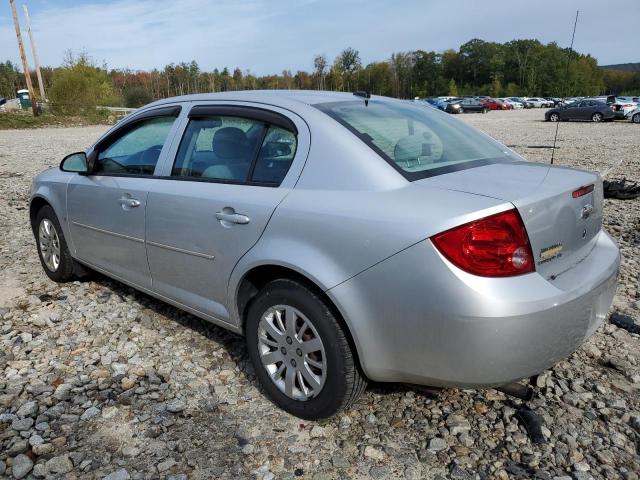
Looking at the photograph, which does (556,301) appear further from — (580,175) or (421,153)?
(421,153)

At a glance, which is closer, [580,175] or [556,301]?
[556,301]

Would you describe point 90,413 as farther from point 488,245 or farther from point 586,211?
point 586,211

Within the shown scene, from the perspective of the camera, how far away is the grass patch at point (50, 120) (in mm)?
31938

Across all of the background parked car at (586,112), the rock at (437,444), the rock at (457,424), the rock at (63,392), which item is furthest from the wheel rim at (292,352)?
the background parked car at (586,112)

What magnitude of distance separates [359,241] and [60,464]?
1710 mm

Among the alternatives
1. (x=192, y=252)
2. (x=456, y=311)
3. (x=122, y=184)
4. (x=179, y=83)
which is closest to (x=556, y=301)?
(x=456, y=311)

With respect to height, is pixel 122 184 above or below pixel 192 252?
above

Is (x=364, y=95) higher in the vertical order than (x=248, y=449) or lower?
higher

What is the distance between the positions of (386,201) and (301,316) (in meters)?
0.70

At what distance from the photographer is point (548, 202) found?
2256 mm

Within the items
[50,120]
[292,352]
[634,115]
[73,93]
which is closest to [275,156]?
[292,352]

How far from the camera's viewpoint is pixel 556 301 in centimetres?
215

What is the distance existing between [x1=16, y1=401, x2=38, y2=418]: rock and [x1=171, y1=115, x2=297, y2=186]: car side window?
59.5 inches

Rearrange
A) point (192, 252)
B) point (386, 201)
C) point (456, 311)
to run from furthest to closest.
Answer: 1. point (192, 252)
2. point (386, 201)
3. point (456, 311)
